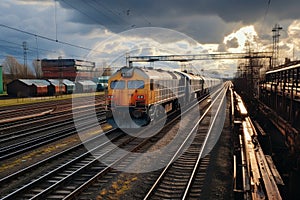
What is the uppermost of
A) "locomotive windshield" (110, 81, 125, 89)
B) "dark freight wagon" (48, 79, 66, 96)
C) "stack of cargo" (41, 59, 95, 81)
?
"stack of cargo" (41, 59, 95, 81)

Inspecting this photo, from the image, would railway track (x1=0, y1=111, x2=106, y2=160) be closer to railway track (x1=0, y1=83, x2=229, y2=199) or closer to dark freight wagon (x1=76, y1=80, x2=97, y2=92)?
railway track (x1=0, y1=83, x2=229, y2=199)

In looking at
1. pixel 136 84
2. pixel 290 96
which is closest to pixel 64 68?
pixel 136 84

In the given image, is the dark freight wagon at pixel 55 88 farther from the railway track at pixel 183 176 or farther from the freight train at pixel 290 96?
the freight train at pixel 290 96

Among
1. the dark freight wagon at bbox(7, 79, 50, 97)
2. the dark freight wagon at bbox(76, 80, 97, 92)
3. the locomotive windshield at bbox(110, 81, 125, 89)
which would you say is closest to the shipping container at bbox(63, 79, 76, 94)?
the dark freight wagon at bbox(76, 80, 97, 92)

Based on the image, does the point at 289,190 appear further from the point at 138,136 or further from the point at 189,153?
the point at 138,136

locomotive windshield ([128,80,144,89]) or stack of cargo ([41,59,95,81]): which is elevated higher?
stack of cargo ([41,59,95,81])

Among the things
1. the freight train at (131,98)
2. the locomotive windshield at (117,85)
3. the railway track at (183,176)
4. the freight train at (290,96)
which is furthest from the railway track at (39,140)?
the freight train at (290,96)

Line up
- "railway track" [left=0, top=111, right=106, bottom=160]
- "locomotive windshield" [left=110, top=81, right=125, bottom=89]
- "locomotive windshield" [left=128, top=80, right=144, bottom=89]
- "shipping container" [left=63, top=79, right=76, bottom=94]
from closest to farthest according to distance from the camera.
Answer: "railway track" [left=0, top=111, right=106, bottom=160] → "locomotive windshield" [left=128, top=80, right=144, bottom=89] → "locomotive windshield" [left=110, top=81, right=125, bottom=89] → "shipping container" [left=63, top=79, right=76, bottom=94]

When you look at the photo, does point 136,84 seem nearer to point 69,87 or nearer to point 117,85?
point 117,85

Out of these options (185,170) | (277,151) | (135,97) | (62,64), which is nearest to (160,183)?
(185,170)

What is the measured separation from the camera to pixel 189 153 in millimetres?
12445

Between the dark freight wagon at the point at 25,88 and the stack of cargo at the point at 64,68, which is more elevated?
the stack of cargo at the point at 64,68

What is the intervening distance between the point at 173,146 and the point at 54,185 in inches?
253

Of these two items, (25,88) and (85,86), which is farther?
(85,86)
